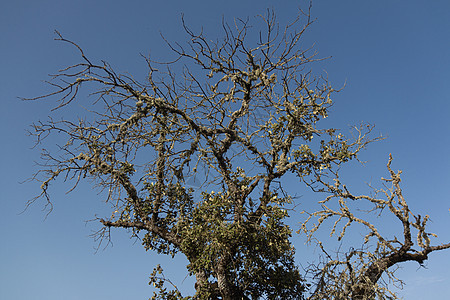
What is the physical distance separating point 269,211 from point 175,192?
339 centimetres

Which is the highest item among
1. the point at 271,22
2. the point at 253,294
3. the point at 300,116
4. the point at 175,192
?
the point at 271,22

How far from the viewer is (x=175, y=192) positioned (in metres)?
12.4

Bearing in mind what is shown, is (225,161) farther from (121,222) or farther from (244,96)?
(121,222)

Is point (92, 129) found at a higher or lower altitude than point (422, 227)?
higher

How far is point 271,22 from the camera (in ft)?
34.7

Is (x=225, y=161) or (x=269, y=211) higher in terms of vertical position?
(x=225, y=161)

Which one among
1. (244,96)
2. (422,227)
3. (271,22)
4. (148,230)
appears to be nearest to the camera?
(422,227)

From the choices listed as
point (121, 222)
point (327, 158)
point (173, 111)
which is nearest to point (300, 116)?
point (327, 158)

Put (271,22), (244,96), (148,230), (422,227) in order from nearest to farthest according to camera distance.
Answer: (422,227)
(271,22)
(244,96)
(148,230)

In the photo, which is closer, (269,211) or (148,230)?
(269,211)

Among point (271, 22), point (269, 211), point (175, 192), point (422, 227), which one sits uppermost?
point (271, 22)

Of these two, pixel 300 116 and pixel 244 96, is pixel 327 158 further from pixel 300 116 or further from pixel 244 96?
pixel 244 96

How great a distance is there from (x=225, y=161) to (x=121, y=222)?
4108mm

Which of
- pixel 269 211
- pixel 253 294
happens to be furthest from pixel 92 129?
pixel 253 294
